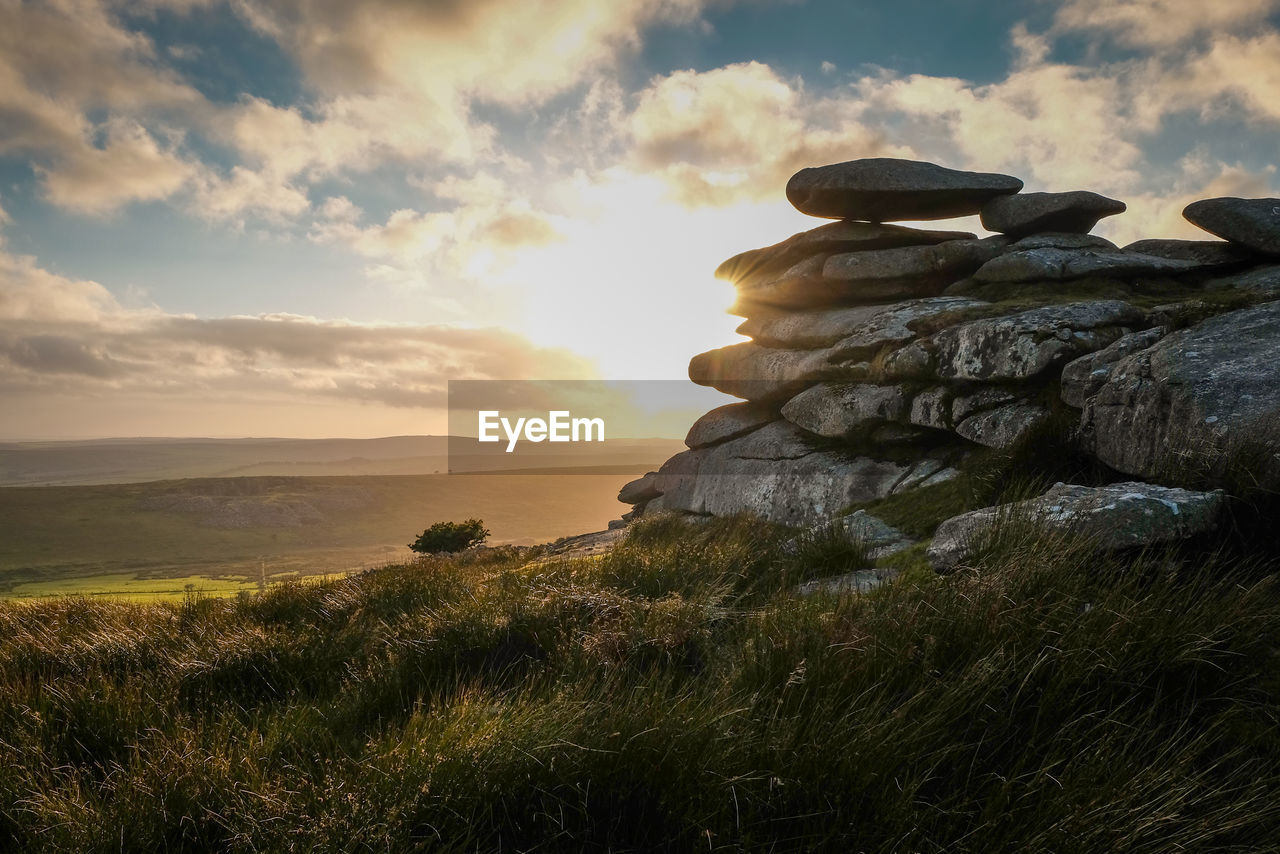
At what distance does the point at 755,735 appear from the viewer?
2625 millimetres

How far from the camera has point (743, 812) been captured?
2.33 m

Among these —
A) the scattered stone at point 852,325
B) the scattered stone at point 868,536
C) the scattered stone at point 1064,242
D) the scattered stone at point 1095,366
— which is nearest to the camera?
the scattered stone at point 868,536

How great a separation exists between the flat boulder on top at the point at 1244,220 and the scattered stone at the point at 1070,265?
69 centimetres

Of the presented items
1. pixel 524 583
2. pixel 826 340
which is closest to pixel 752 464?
pixel 826 340

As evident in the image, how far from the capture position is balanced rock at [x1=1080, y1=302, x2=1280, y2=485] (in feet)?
17.5

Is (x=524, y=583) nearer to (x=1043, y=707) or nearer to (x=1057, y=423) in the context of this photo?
(x=1043, y=707)

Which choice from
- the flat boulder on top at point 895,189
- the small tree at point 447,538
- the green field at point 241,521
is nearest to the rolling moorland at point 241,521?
the green field at point 241,521

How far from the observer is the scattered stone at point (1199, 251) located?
38.8ft

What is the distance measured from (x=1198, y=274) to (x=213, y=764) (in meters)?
15.5

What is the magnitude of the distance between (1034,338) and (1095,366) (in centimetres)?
157

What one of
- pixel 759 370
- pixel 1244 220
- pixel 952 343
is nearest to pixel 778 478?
pixel 759 370

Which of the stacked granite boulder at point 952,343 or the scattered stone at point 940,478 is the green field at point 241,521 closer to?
the stacked granite boulder at point 952,343

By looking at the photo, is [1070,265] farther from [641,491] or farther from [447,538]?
[447,538]

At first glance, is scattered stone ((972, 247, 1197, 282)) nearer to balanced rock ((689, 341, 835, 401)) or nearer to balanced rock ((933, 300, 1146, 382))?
balanced rock ((933, 300, 1146, 382))
